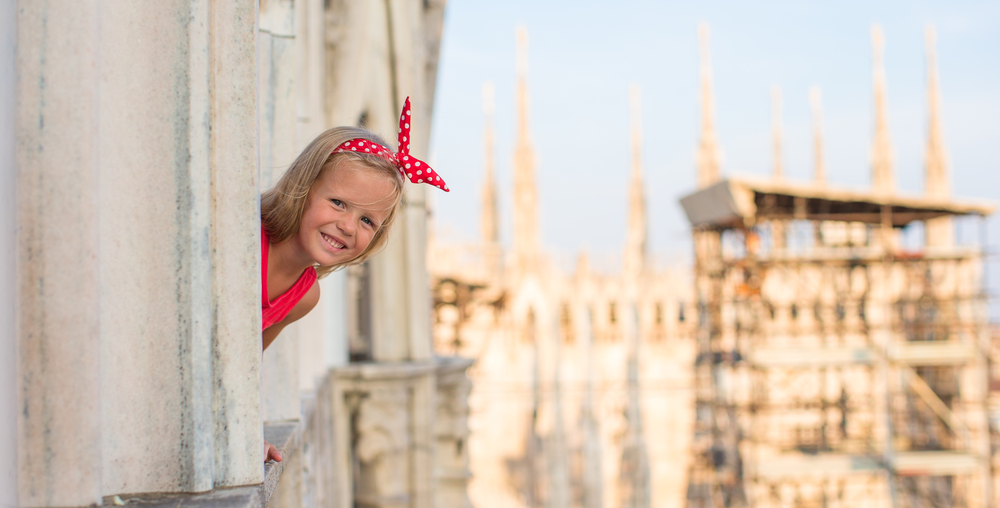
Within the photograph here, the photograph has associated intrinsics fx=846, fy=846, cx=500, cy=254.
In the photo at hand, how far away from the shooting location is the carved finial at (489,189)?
Result: 92.2ft

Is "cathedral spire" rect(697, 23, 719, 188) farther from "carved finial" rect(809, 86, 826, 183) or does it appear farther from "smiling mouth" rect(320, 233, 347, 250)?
"smiling mouth" rect(320, 233, 347, 250)

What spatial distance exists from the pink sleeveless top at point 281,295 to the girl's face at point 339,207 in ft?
0.18

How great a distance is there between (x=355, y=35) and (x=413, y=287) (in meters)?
1.17

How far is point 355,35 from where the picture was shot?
355 cm

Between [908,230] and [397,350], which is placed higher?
[908,230]

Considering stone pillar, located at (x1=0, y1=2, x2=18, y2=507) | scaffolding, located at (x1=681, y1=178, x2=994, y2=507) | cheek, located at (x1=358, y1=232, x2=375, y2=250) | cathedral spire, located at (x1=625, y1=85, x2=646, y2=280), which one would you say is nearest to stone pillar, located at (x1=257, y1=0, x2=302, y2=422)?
cheek, located at (x1=358, y1=232, x2=375, y2=250)

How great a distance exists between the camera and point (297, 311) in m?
1.37

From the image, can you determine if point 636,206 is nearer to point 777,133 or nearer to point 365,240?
point 777,133

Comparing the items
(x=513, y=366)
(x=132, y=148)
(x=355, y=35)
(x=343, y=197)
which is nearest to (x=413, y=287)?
(x=355, y=35)

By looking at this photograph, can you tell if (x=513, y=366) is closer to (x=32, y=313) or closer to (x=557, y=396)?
(x=557, y=396)

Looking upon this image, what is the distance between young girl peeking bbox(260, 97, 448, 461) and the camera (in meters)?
1.19

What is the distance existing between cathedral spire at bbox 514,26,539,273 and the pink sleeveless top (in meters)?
21.0

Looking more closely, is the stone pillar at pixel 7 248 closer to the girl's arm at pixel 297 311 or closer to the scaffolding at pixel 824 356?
the girl's arm at pixel 297 311

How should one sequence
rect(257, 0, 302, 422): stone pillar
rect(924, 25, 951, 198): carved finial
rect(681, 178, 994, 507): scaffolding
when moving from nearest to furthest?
rect(257, 0, 302, 422): stone pillar < rect(681, 178, 994, 507): scaffolding < rect(924, 25, 951, 198): carved finial
